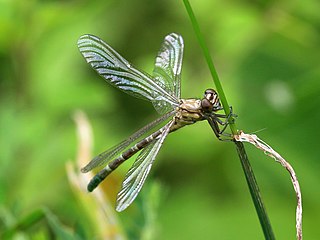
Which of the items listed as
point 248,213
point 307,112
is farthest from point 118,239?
point 307,112

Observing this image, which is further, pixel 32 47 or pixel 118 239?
pixel 32 47

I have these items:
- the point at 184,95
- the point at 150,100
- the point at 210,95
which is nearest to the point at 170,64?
the point at 150,100

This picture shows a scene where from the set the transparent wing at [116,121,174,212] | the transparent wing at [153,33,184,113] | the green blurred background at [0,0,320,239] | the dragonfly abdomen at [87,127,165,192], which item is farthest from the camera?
the green blurred background at [0,0,320,239]

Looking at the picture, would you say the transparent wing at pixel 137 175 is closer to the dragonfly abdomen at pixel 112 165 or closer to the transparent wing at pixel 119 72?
the dragonfly abdomen at pixel 112 165

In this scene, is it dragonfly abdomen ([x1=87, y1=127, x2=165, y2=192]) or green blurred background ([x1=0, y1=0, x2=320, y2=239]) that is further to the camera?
green blurred background ([x1=0, y1=0, x2=320, y2=239])

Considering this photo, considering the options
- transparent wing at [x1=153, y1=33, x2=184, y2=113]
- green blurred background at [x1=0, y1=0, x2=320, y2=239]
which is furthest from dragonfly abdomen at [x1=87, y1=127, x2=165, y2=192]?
green blurred background at [x1=0, y1=0, x2=320, y2=239]

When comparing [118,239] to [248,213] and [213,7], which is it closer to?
[248,213]

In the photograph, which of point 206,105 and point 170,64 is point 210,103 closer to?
point 206,105

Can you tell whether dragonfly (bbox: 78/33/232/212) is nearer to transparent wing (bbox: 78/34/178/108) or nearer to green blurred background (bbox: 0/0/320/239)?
transparent wing (bbox: 78/34/178/108)
